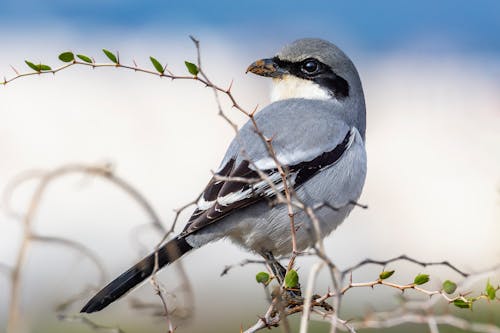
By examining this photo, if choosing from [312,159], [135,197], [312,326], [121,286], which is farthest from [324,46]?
[312,326]

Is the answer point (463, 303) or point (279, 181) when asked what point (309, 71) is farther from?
point (463, 303)

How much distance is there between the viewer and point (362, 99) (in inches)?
136

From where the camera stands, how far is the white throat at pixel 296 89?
133 inches

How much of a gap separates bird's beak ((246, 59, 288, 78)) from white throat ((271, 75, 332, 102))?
1.1 inches

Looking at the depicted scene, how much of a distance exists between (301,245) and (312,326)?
10.2 ft

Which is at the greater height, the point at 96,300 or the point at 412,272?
the point at 96,300

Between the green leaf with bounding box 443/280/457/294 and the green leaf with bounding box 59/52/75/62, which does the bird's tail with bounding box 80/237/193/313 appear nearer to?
the green leaf with bounding box 59/52/75/62

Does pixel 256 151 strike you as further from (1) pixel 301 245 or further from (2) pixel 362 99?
(2) pixel 362 99

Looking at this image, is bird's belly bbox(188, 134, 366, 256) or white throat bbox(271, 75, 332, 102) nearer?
bird's belly bbox(188, 134, 366, 256)

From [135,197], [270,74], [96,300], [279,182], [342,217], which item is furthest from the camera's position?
[270,74]

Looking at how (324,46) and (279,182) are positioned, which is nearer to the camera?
(279,182)

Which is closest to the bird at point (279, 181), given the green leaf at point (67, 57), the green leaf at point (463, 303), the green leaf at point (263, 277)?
the green leaf at point (263, 277)

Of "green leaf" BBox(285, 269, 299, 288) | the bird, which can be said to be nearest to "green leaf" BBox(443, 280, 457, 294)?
"green leaf" BBox(285, 269, 299, 288)

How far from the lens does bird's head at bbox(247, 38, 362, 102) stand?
3.35 meters
